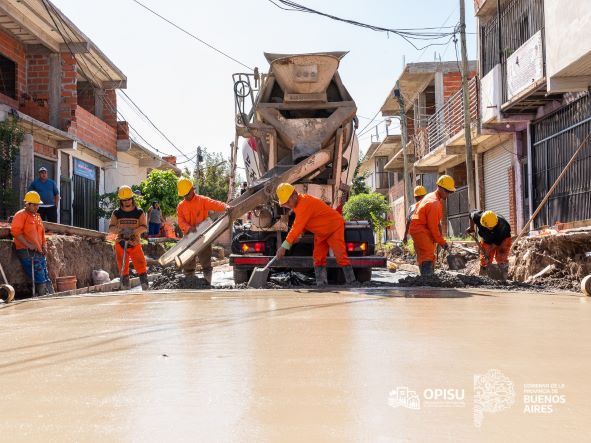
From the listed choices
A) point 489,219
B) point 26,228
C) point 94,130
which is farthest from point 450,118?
point 26,228

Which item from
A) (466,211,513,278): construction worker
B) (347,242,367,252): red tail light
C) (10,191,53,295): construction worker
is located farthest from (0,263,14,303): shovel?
(466,211,513,278): construction worker

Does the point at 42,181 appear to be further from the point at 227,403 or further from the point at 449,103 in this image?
the point at 449,103

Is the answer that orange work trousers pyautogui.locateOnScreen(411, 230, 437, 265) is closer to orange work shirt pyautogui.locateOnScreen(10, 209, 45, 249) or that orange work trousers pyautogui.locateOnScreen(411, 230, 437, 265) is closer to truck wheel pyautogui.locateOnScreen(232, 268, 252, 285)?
truck wheel pyautogui.locateOnScreen(232, 268, 252, 285)

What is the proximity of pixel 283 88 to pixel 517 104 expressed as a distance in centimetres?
712

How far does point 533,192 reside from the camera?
1496 cm

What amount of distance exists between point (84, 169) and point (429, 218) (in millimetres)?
13152

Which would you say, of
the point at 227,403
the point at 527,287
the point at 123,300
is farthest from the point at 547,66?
the point at 227,403

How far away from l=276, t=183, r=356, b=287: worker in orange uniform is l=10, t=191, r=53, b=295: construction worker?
10.4ft

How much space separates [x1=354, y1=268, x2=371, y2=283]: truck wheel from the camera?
9.23m

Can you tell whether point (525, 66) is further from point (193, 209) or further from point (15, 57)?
point (15, 57)

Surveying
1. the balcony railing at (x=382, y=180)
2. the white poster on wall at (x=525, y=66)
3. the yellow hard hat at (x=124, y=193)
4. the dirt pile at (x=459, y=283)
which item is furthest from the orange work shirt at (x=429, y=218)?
the balcony railing at (x=382, y=180)

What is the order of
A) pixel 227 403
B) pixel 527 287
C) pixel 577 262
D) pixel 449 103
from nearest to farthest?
pixel 227 403 → pixel 527 287 → pixel 577 262 → pixel 449 103

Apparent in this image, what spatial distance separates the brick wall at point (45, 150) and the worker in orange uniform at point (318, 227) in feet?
31.2

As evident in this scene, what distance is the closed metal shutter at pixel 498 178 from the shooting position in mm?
17875
